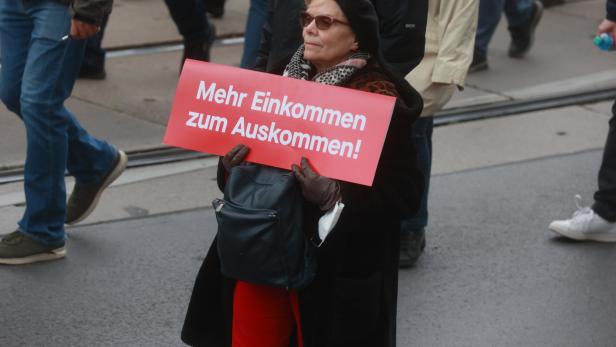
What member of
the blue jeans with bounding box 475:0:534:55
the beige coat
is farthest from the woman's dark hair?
the blue jeans with bounding box 475:0:534:55

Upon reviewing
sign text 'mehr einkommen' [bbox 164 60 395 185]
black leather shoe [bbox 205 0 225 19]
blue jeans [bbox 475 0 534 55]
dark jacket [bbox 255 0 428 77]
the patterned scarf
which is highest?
the patterned scarf

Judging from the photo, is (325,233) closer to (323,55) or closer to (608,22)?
(323,55)

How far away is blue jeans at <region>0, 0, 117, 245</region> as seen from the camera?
179 inches

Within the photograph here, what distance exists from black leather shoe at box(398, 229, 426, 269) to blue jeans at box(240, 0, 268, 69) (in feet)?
5.62

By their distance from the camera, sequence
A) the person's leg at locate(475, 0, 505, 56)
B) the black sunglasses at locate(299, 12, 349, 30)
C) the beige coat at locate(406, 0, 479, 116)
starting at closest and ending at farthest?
the black sunglasses at locate(299, 12, 349, 30), the beige coat at locate(406, 0, 479, 116), the person's leg at locate(475, 0, 505, 56)

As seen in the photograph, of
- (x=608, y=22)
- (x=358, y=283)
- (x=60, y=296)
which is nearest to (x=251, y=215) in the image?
(x=358, y=283)

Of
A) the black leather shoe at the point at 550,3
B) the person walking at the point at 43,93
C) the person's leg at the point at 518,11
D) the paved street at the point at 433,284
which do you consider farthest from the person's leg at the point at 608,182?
the black leather shoe at the point at 550,3

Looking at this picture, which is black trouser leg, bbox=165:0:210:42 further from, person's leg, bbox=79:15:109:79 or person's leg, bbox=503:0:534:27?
person's leg, bbox=503:0:534:27

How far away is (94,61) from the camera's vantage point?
7512 millimetres

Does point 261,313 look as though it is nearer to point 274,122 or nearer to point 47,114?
point 274,122

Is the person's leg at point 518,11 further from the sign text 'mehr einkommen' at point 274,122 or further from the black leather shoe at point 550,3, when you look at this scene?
the sign text 'mehr einkommen' at point 274,122

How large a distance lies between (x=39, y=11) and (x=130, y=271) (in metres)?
1.12

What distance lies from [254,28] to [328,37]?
3.51 metres

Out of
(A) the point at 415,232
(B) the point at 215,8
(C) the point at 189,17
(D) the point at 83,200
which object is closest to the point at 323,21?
(A) the point at 415,232
